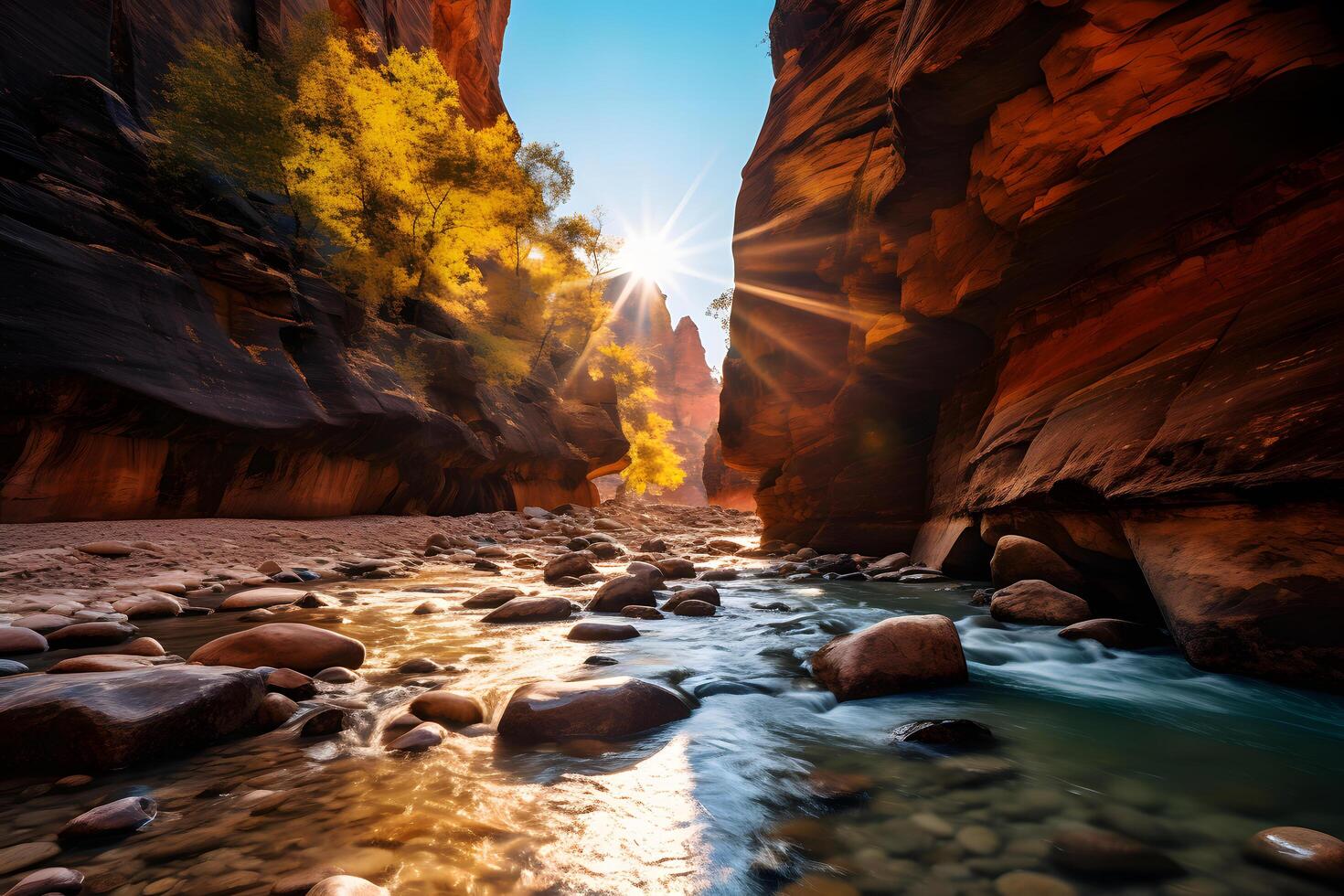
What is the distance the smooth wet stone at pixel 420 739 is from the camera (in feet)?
7.61

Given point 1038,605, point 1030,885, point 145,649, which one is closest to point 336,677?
point 145,649

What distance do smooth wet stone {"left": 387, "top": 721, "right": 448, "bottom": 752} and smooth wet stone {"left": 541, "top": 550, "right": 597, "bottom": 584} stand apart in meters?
5.24

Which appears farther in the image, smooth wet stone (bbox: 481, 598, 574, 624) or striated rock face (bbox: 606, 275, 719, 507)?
striated rock face (bbox: 606, 275, 719, 507)

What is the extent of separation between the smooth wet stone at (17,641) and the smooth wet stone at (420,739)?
9.37ft

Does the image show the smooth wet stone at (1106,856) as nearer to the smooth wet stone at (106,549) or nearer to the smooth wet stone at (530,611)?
the smooth wet stone at (530,611)

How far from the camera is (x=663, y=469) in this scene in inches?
1316

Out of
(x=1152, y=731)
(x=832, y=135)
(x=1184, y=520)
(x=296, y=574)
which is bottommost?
(x=296, y=574)

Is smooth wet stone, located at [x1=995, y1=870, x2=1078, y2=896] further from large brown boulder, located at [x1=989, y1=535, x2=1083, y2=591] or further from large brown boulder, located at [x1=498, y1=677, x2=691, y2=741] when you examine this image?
Result: large brown boulder, located at [x1=989, y1=535, x2=1083, y2=591]

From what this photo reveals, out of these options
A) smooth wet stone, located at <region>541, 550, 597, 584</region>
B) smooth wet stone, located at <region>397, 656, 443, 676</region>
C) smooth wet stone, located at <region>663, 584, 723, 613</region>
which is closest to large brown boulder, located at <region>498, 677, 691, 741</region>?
smooth wet stone, located at <region>397, 656, 443, 676</region>

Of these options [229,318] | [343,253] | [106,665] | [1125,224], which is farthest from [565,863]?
[343,253]

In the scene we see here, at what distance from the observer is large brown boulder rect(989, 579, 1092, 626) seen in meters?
4.66

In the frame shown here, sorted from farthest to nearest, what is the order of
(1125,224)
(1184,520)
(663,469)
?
(663,469)
(1125,224)
(1184,520)

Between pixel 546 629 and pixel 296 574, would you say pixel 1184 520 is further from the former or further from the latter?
pixel 296 574

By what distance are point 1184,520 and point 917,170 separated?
21.3 ft
